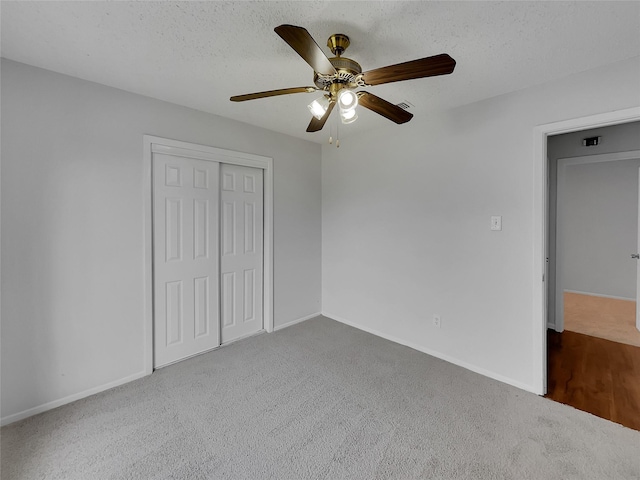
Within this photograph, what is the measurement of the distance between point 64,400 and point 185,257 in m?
1.34

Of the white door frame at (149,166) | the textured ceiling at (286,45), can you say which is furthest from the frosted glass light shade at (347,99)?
the white door frame at (149,166)

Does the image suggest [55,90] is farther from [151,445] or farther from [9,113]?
[151,445]

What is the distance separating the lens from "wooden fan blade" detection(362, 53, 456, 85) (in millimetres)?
1240

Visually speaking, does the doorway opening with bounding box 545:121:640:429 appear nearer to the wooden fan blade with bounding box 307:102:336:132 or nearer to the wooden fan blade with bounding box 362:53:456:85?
the wooden fan blade with bounding box 362:53:456:85

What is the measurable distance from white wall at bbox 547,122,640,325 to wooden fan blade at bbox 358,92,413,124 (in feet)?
8.84

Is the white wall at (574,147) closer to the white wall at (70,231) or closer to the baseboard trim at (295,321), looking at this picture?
the baseboard trim at (295,321)

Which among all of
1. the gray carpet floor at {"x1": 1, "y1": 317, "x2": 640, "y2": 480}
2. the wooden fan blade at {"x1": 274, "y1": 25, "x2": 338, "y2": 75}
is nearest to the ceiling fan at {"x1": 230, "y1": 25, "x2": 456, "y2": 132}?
the wooden fan blade at {"x1": 274, "y1": 25, "x2": 338, "y2": 75}

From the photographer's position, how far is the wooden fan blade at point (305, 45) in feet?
3.58

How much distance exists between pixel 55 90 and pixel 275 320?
9.33ft

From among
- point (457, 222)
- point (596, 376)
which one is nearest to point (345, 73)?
point (457, 222)

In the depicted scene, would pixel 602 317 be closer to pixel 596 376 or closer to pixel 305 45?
Answer: pixel 596 376

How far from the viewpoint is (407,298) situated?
302cm

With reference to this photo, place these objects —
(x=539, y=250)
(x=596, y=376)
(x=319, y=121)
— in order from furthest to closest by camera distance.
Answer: (x=596, y=376), (x=539, y=250), (x=319, y=121)

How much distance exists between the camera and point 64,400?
206 centimetres
